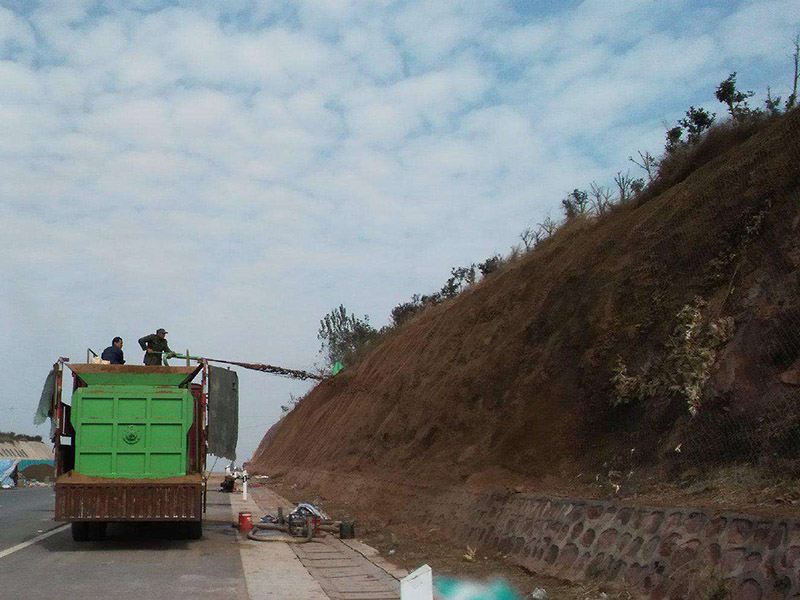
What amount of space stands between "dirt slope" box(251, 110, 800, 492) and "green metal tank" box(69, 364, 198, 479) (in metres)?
5.32

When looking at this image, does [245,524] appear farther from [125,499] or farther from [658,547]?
[658,547]

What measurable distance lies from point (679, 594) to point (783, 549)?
1.16 metres

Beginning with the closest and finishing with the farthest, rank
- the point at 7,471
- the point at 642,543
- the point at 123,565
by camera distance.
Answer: the point at 642,543 < the point at 123,565 < the point at 7,471

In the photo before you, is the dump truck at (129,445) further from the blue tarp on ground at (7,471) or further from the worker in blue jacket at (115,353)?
the blue tarp on ground at (7,471)

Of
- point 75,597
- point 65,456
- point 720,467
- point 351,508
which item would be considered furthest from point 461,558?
point 351,508

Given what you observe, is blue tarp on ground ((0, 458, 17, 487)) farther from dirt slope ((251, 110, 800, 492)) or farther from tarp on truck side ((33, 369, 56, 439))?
tarp on truck side ((33, 369, 56, 439))

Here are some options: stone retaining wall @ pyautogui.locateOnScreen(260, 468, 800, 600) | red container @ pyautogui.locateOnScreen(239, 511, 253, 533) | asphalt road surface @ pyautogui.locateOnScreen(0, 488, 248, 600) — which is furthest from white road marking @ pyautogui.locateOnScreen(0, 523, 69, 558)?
stone retaining wall @ pyautogui.locateOnScreen(260, 468, 800, 600)

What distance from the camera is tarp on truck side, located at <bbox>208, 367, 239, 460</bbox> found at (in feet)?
47.4

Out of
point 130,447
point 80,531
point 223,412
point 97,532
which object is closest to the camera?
point 130,447

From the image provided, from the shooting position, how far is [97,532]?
47.8 ft

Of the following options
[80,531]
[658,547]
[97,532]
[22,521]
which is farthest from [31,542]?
[658,547]

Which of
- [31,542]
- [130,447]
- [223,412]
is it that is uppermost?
[223,412]

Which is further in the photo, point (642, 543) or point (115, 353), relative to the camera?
point (115, 353)

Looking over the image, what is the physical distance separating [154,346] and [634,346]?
8.64 meters
